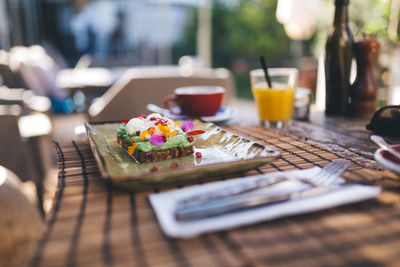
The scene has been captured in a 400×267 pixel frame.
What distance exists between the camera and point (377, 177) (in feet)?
2.10

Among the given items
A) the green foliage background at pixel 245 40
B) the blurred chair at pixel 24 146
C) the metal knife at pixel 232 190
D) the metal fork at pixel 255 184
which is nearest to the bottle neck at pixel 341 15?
the metal fork at pixel 255 184

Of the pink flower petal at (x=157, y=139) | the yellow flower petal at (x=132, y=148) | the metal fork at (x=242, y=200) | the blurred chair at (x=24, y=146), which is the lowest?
the blurred chair at (x=24, y=146)

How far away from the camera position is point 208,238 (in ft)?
1.44

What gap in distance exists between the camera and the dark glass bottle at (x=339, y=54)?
119cm

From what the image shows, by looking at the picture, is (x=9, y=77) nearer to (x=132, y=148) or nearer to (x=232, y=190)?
(x=132, y=148)

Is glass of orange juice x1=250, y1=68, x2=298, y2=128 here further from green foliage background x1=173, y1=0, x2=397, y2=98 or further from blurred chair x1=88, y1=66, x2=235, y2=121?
green foliage background x1=173, y1=0, x2=397, y2=98

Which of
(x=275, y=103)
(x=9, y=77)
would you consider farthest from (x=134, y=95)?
(x=9, y=77)

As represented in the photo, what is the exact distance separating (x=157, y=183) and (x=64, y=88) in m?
3.45

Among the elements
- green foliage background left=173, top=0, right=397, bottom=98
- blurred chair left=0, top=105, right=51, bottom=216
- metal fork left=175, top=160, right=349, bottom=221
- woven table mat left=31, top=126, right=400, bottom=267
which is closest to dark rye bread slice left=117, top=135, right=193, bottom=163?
woven table mat left=31, top=126, right=400, bottom=267

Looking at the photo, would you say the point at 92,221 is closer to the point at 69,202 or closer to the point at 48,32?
the point at 69,202

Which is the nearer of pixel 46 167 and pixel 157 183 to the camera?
pixel 157 183

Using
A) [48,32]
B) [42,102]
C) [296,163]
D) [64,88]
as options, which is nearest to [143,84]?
[42,102]

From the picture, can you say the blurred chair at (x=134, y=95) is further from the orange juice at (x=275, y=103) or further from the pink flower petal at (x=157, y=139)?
the pink flower petal at (x=157, y=139)

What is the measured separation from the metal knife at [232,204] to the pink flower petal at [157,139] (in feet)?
0.82
